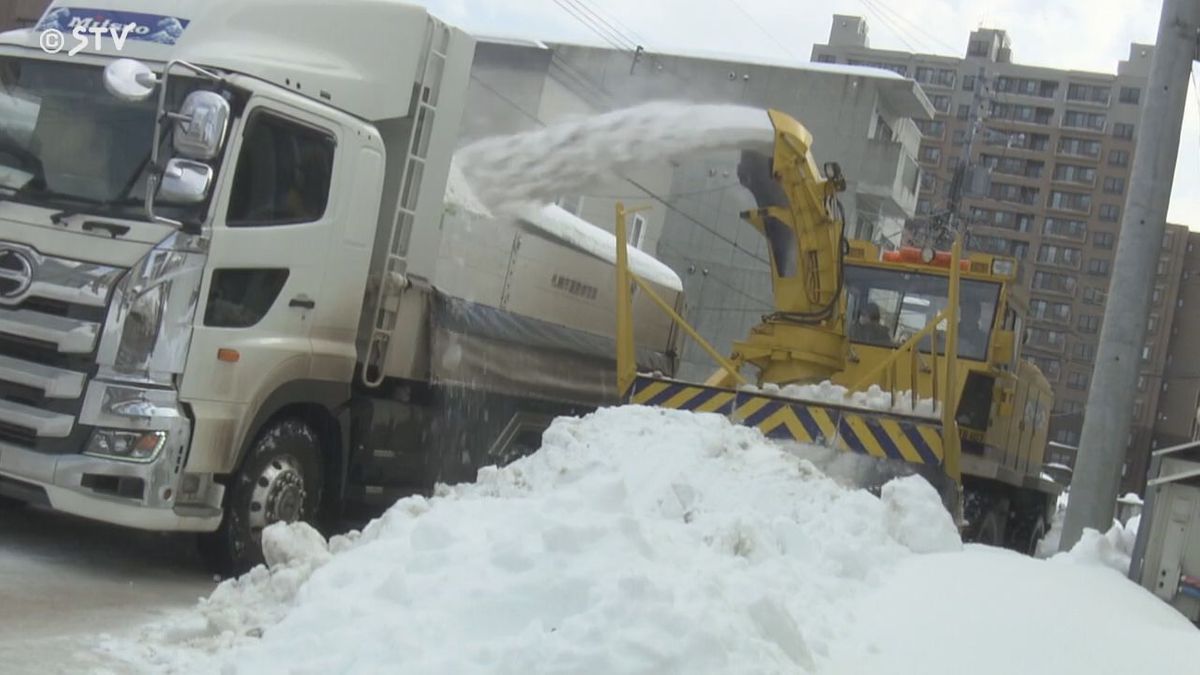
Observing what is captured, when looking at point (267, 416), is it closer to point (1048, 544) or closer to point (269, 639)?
point (269, 639)

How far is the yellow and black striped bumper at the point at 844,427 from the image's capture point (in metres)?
9.55

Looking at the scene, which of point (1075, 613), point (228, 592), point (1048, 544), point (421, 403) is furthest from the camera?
point (1048, 544)

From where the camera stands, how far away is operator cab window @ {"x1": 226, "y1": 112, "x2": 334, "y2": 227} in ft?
25.3

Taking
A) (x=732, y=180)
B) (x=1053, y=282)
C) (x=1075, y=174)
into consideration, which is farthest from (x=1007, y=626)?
(x=1075, y=174)

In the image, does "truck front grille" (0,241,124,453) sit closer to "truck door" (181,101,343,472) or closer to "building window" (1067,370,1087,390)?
"truck door" (181,101,343,472)

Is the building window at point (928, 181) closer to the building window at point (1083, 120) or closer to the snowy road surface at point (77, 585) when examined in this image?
the building window at point (1083, 120)

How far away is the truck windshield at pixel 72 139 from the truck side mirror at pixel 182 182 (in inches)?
13.2

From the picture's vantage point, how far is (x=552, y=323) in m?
11.6

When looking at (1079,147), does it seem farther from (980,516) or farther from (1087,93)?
(980,516)

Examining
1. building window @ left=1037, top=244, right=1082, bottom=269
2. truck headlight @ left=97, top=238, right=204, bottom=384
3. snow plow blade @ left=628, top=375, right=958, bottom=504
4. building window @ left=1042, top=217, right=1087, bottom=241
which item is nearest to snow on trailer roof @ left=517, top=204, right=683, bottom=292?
snow plow blade @ left=628, top=375, right=958, bottom=504

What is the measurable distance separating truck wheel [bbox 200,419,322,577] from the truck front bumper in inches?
22.2

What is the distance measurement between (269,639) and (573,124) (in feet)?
23.2

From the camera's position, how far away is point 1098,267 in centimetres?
9819

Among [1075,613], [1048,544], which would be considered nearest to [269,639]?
[1075,613]
